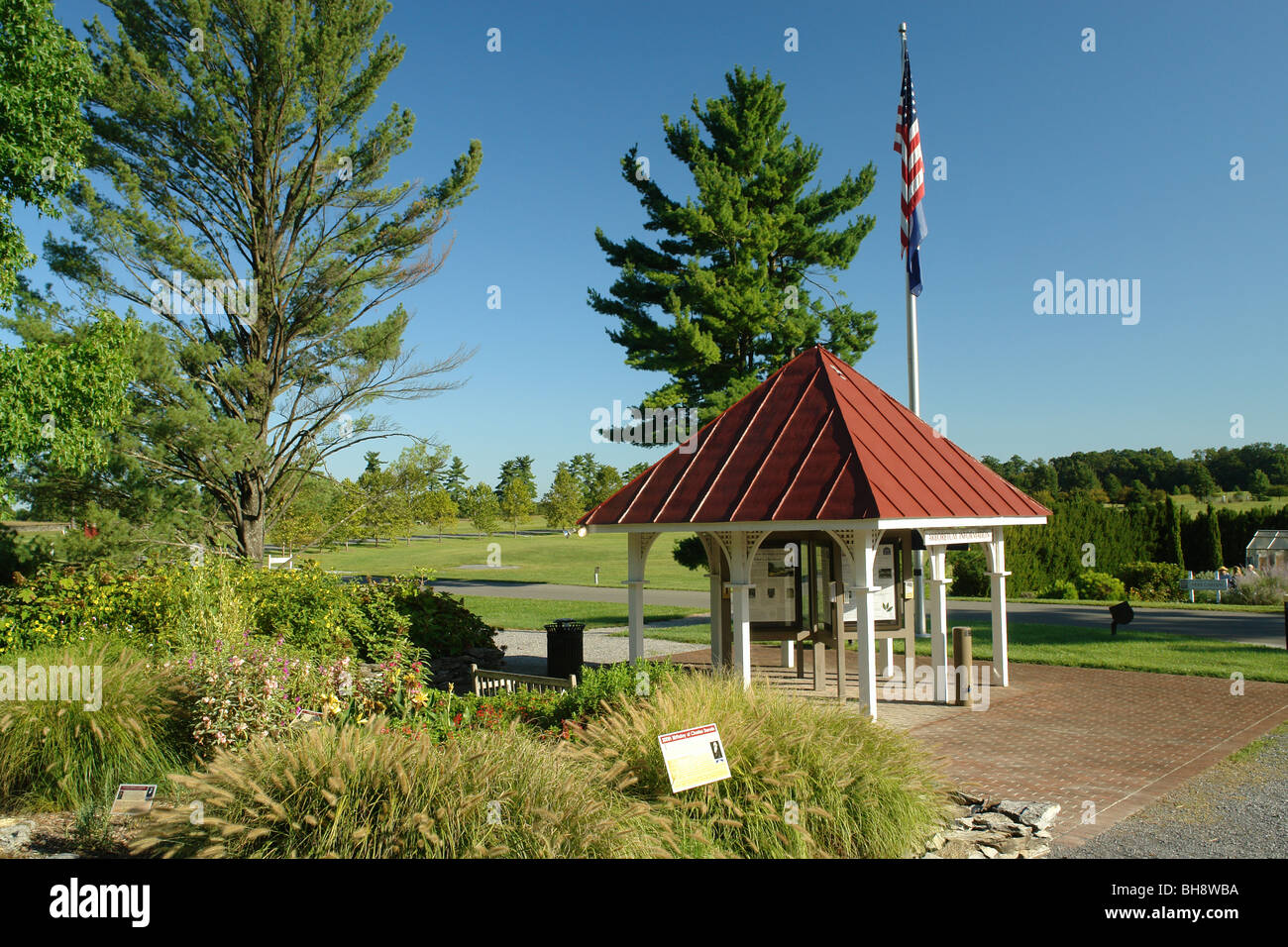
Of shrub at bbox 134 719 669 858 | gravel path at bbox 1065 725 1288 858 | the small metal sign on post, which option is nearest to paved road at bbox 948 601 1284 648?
the small metal sign on post

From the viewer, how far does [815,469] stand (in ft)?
37.1

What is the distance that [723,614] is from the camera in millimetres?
13234

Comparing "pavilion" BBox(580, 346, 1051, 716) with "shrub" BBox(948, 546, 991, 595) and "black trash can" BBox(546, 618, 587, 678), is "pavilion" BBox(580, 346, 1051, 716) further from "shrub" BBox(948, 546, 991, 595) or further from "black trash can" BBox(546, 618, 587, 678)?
"shrub" BBox(948, 546, 991, 595)

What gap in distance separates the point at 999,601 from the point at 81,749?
451 inches

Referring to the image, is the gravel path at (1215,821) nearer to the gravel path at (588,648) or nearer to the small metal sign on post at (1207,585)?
the gravel path at (588,648)

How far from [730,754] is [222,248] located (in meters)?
19.6

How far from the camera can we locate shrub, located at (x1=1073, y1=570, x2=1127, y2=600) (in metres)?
29.9

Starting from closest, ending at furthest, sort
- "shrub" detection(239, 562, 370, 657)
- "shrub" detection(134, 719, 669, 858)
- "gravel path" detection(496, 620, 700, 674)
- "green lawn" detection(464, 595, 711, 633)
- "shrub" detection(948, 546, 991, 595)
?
"shrub" detection(134, 719, 669, 858), "shrub" detection(239, 562, 370, 657), "gravel path" detection(496, 620, 700, 674), "green lawn" detection(464, 595, 711, 633), "shrub" detection(948, 546, 991, 595)

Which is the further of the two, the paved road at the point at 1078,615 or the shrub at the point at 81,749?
the paved road at the point at 1078,615

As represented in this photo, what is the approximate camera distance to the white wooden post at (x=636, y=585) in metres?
12.6

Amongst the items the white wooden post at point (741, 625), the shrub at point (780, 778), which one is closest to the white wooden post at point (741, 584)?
the white wooden post at point (741, 625)

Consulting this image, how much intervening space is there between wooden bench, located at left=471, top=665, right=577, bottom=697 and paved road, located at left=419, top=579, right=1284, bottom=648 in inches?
595

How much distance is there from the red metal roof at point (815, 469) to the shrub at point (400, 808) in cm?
564
